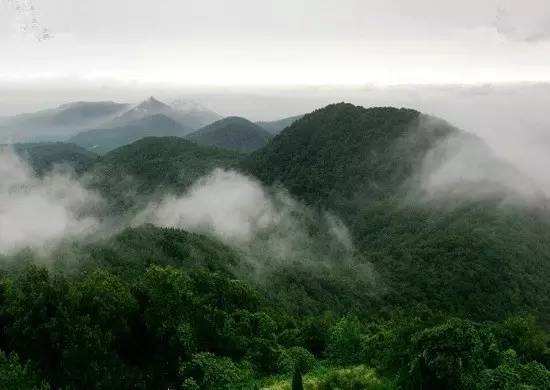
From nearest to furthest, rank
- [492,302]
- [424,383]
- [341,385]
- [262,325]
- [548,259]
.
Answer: [424,383] → [341,385] → [262,325] → [492,302] → [548,259]

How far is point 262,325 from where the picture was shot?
59.8 meters

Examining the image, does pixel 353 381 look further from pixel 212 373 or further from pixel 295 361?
pixel 212 373

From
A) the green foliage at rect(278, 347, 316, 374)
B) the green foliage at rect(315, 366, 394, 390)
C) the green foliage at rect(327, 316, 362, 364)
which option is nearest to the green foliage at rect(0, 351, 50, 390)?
the green foliage at rect(278, 347, 316, 374)

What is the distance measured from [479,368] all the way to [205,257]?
402 ft

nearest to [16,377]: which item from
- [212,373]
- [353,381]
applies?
[212,373]

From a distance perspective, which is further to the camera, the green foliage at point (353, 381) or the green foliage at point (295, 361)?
the green foliage at point (295, 361)

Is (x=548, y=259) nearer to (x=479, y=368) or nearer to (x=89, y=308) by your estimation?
(x=479, y=368)

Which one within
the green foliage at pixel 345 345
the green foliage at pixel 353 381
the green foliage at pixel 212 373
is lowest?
the green foliage at pixel 345 345

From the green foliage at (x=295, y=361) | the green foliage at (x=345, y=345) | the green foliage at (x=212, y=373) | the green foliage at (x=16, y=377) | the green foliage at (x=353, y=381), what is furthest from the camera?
the green foliage at (x=345, y=345)

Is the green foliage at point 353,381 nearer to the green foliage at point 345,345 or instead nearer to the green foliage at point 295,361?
the green foliage at point 295,361

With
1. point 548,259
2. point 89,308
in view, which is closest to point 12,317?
point 89,308

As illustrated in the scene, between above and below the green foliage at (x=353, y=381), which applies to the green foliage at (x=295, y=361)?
below

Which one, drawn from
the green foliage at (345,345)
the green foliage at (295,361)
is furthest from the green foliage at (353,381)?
the green foliage at (345,345)

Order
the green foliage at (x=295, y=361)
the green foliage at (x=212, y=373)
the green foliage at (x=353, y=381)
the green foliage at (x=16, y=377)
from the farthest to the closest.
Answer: the green foliage at (x=295, y=361), the green foliage at (x=212, y=373), the green foliage at (x=353, y=381), the green foliage at (x=16, y=377)
